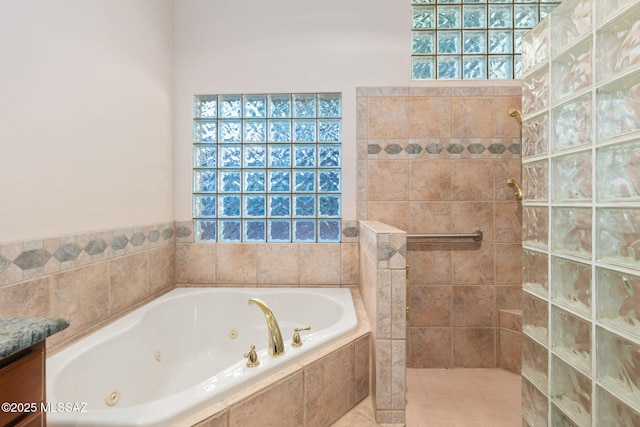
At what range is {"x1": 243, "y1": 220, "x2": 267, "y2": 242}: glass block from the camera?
207cm


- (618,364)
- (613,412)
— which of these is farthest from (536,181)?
(613,412)

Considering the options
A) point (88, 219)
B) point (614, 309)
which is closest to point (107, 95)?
point (88, 219)

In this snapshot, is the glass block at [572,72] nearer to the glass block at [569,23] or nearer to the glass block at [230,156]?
the glass block at [569,23]

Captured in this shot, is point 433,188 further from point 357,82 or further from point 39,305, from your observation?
point 39,305

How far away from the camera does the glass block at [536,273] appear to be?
3.72ft

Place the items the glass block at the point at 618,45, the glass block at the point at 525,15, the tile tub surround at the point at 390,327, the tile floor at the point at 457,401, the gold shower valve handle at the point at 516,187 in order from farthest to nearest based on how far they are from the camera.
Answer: the glass block at the point at 525,15 < the gold shower valve handle at the point at 516,187 < the tile floor at the point at 457,401 < the tile tub surround at the point at 390,327 < the glass block at the point at 618,45

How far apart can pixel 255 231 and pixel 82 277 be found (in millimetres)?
965

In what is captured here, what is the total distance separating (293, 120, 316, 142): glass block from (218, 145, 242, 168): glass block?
1.31ft

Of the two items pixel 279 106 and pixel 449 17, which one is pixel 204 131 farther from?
pixel 449 17

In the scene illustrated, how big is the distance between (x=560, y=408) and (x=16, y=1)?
2.28 m

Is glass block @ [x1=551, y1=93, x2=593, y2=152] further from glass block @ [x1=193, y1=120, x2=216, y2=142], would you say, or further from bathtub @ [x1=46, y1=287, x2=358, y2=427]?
glass block @ [x1=193, y1=120, x2=216, y2=142]

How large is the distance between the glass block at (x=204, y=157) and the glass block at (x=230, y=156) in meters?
0.04

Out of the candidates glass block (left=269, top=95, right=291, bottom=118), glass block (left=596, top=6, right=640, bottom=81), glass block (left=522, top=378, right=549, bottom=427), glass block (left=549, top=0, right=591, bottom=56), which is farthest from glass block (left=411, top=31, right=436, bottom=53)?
glass block (left=522, top=378, right=549, bottom=427)

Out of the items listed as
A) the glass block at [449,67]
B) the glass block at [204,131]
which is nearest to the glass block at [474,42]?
the glass block at [449,67]
